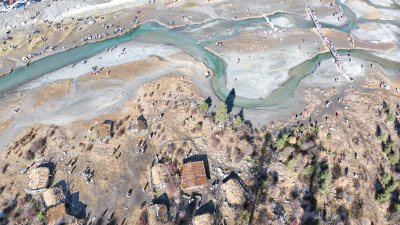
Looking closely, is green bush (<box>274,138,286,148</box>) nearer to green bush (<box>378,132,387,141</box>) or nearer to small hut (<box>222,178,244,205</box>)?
small hut (<box>222,178,244,205</box>)

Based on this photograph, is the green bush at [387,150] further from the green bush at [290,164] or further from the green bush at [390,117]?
the green bush at [290,164]

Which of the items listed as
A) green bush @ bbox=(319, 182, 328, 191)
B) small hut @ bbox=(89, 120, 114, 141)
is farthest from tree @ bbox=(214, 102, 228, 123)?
small hut @ bbox=(89, 120, 114, 141)

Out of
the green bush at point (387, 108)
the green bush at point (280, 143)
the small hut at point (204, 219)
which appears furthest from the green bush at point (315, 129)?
the small hut at point (204, 219)

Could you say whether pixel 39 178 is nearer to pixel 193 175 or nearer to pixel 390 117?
pixel 193 175

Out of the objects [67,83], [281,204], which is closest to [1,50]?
[67,83]

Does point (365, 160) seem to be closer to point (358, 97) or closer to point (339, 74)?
point (358, 97)

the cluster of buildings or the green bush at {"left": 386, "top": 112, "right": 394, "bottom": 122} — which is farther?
the cluster of buildings
